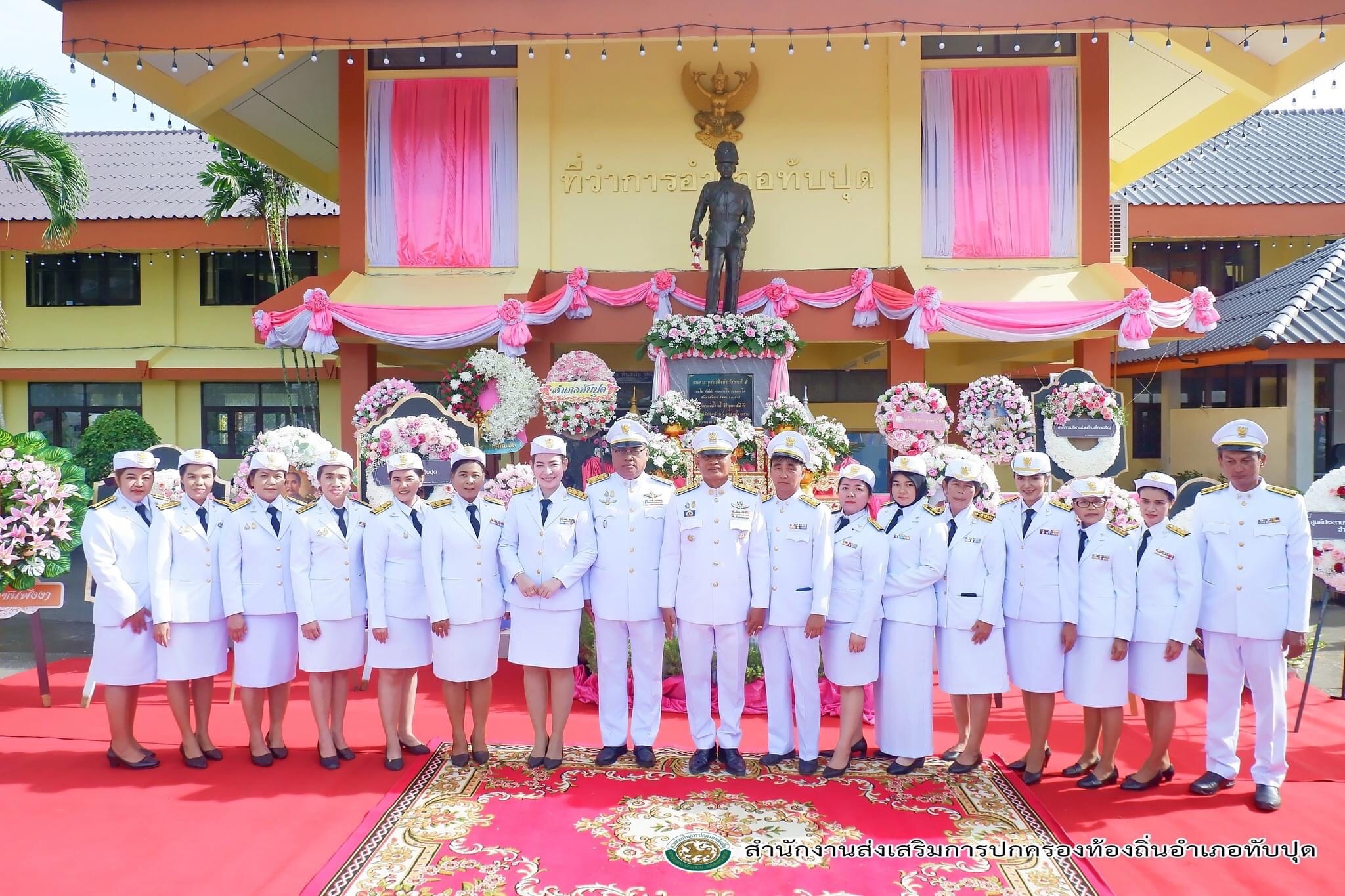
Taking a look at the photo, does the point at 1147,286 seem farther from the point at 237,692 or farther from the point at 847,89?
the point at 237,692

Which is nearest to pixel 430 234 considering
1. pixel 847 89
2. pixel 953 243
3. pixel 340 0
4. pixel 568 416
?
pixel 340 0

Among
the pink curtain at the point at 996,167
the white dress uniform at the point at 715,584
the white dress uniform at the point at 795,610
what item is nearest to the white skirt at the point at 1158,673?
the white dress uniform at the point at 795,610

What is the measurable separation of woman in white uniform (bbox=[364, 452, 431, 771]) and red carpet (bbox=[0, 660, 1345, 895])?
0.33m

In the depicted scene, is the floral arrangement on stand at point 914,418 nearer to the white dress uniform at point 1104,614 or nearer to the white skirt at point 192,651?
the white dress uniform at point 1104,614

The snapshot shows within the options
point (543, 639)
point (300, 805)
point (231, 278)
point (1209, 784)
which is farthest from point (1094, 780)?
point (231, 278)

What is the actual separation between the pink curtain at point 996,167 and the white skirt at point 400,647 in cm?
914

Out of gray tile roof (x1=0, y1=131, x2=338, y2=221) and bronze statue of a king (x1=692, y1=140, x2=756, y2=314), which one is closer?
bronze statue of a king (x1=692, y1=140, x2=756, y2=314)

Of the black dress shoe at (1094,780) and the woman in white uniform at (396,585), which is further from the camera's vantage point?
the woman in white uniform at (396,585)

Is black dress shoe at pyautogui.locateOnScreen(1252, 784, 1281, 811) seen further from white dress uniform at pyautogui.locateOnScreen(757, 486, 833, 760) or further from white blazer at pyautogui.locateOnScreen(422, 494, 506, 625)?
white blazer at pyautogui.locateOnScreen(422, 494, 506, 625)

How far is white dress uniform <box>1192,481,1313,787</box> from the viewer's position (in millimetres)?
4734

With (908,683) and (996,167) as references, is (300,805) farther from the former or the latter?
(996,167)

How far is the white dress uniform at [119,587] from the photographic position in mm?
5121

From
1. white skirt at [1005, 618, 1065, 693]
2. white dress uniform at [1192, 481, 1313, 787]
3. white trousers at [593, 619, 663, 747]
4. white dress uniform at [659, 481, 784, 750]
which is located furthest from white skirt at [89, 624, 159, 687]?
white dress uniform at [1192, 481, 1313, 787]

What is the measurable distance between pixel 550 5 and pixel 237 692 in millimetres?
7505
